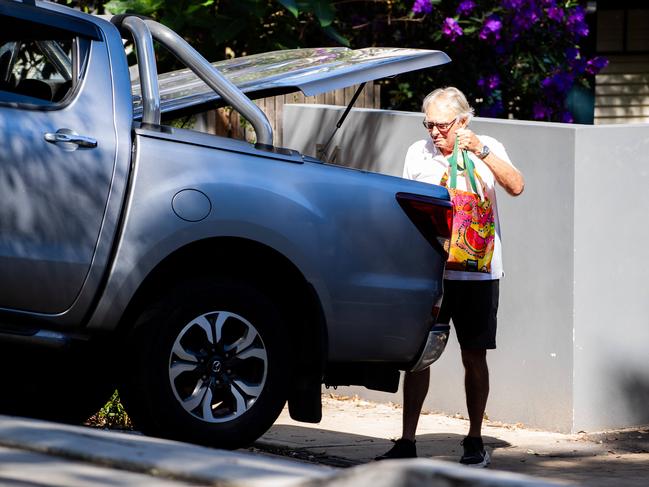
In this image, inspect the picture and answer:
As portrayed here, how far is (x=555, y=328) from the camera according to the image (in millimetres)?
8039

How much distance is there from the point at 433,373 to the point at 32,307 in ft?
12.1

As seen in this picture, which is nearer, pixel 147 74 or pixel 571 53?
pixel 147 74

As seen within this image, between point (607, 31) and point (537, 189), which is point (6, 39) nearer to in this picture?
point (537, 189)

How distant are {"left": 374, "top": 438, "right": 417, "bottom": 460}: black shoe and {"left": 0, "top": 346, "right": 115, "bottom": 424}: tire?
132cm

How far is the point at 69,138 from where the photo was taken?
18.1 ft

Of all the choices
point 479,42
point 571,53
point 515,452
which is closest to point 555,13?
point 571,53

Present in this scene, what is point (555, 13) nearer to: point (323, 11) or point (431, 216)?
point (323, 11)

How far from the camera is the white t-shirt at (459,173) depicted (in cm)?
694

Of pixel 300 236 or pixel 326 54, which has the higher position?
→ pixel 326 54

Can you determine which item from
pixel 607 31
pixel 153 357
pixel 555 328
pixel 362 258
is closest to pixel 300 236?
pixel 362 258

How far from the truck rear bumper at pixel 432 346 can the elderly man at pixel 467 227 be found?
0.51 meters

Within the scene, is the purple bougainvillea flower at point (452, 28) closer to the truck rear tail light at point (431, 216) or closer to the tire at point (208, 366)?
→ the truck rear tail light at point (431, 216)

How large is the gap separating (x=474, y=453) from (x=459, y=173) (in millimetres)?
1328

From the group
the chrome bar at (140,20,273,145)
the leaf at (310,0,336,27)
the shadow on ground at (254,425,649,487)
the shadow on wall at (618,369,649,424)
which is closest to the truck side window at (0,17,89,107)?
the chrome bar at (140,20,273,145)
